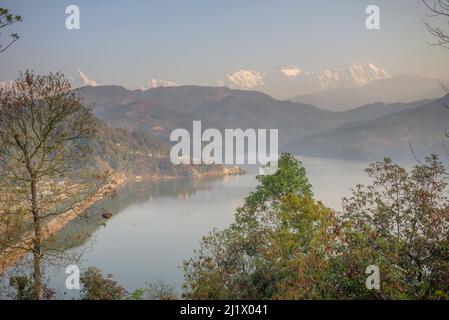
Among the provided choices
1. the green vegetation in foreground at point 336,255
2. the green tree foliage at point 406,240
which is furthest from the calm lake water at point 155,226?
the green tree foliage at point 406,240

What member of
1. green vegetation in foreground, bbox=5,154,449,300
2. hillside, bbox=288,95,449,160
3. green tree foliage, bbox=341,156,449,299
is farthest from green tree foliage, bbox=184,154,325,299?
hillside, bbox=288,95,449,160

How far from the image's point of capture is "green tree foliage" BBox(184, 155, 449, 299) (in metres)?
7.18

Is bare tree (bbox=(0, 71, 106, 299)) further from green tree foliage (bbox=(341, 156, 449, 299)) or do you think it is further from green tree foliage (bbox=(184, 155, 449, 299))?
green tree foliage (bbox=(341, 156, 449, 299))

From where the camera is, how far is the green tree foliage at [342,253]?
7.18 m

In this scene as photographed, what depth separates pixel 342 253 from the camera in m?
8.45

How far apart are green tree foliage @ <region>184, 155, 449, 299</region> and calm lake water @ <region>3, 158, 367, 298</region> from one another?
4078 millimetres

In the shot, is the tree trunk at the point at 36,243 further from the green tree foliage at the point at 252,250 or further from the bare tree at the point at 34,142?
the green tree foliage at the point at 252,250

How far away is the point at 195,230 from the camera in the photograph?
55500mm

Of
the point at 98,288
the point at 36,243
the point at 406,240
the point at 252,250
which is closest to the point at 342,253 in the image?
the point at 406,240

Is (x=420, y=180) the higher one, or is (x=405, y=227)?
(x=420, y=180)

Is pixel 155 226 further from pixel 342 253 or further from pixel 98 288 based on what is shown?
pixel 342 253

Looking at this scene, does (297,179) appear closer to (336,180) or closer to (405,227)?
(405,227)
